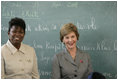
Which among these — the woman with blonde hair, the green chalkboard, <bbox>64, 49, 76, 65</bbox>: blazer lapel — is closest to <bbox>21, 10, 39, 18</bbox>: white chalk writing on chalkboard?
the green chalkboard

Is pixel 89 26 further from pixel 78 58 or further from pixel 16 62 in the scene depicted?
pixel 16 62

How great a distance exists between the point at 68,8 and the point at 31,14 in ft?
1.80

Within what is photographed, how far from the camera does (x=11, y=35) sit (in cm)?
191

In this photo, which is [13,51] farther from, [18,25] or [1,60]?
[18,25]

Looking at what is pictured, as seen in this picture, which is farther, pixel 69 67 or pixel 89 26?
pixel 89 26

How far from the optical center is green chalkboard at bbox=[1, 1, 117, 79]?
8.30 feet

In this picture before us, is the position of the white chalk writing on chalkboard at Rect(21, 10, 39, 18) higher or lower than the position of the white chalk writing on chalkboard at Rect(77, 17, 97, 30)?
higher

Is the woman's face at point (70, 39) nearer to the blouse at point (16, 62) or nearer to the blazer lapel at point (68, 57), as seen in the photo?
the blazer lapel at point (68, 57)

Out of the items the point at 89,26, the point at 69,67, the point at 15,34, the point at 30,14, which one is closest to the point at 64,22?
the point at 89,26

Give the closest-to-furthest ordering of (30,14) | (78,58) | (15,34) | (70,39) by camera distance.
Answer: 1. (15,34)
2. (70,39)
3. (78,58)
4. (30,14)

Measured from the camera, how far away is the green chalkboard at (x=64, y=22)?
2529mm

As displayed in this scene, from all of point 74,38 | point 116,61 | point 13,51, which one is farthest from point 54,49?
point 116,61

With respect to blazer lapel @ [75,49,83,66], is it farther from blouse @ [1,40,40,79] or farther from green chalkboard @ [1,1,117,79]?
blouse @ [1,40,40,79]

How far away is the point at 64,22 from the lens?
2.54 meters
